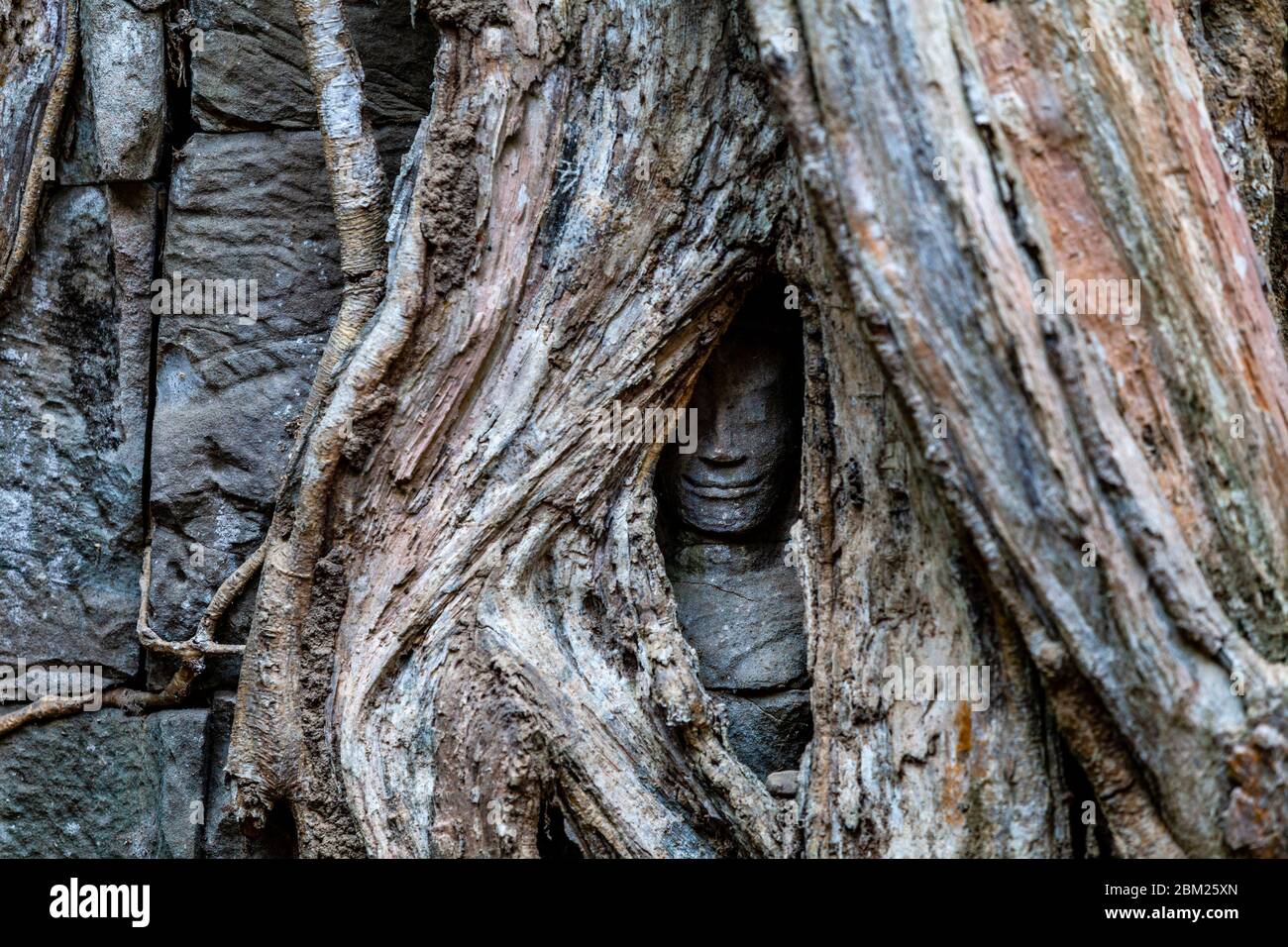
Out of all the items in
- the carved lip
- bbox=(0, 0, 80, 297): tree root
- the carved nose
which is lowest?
the carved lip

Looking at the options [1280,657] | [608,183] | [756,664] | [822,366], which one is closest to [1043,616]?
[1280,657]

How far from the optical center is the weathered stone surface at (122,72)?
256 centimetres

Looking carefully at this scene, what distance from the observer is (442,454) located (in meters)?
2.24

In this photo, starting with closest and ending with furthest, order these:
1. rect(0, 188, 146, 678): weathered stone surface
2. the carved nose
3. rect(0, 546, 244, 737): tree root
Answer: the carved nose → rect(0, 546, 244, 737): tree root → rect(0, 188, 146, 678): weathered stone surface

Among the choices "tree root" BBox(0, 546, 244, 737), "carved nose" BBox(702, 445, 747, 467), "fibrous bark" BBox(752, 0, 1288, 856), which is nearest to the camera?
"fibrous bark" BBox(752, 0, 1288, 856)

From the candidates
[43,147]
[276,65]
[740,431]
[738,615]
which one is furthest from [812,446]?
[43,147]

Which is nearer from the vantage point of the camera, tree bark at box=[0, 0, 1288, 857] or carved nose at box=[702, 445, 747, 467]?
tree bark at box=[0, 0, 1288, 857]

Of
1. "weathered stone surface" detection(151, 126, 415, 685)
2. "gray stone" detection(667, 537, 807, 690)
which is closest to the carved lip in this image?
"gray stone" detection(667, 537, 807, 690)

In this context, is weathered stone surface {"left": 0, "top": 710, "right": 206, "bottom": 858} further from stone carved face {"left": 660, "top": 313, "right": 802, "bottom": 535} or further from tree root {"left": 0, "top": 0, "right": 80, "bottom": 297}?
stone carved face {"left": 660, "top": 313, "right": 802, "bottom": 535}

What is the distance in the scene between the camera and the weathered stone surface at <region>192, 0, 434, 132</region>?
8.43ft

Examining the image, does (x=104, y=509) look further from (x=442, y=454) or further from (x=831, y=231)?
(x=831, y=231)

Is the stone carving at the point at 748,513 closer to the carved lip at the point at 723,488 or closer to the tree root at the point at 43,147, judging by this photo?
the carved lip at the point at 723,488

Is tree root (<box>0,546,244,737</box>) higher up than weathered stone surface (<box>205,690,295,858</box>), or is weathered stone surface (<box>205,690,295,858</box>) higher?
tree root (<box>0,546,244,737</box>)

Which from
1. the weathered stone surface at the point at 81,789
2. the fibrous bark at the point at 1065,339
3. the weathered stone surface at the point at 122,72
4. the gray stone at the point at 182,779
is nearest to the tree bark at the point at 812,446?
the fibrous bark at the point at 1065,339
